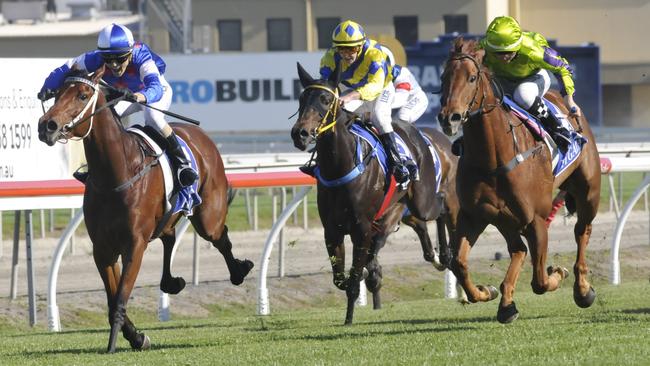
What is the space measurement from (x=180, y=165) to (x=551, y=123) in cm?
234

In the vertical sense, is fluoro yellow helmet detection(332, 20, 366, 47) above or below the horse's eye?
above

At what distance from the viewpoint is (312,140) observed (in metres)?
8.76

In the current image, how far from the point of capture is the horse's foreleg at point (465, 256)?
8.53 m

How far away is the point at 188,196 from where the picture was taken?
9.04m

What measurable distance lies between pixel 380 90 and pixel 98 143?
7.30 feet

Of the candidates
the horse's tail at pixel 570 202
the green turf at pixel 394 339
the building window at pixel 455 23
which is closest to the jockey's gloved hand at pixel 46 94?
the green turf at pixel 394 339

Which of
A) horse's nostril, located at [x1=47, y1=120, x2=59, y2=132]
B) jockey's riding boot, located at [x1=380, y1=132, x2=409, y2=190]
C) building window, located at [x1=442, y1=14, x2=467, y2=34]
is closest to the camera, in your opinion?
horse's nostril, located at [x1=47, y1=120, x2=59, y2=132]

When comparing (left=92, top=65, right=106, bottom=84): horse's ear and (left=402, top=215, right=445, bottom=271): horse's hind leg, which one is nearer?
(left=92, top=65, right=106, bottom=84): horse's ear

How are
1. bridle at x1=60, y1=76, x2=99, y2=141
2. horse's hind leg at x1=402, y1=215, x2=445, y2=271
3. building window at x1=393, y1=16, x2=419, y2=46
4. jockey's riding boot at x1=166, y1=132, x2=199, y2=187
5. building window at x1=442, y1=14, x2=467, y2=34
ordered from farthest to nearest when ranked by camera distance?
building window at x1=393, y1=16, x2=419, y2=46, building window at x1=442, y1=14, x2=467, y2=34, horse's hind leg at x1=402, y1=215, x2=445, y2=271, jockey's riding boot at x1=166, y1=132, x2=199, y2=187, bridle at x1=60, y1=76, x2=99, y2=141

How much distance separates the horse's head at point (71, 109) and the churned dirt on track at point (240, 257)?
2.47m

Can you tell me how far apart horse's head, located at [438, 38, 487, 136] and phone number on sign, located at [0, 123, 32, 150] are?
6866mm

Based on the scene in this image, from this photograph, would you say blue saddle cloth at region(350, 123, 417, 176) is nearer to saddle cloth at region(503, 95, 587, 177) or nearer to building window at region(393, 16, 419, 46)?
saddle cloth at region(503, 95, 587, 177)

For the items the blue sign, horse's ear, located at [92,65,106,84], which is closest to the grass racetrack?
horse's ear, located at [92,65,106,84]

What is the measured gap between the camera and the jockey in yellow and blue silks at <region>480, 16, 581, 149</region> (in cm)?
888
